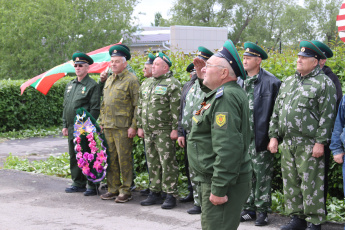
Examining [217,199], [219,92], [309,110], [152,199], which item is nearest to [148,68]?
[152,199]

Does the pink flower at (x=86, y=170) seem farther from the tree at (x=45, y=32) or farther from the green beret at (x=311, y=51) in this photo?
the tree at (x=45, y=32)

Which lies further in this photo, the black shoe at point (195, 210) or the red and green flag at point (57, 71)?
the red and green flag at point (57, 71)

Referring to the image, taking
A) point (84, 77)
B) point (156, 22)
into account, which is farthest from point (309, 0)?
point (84, 77)

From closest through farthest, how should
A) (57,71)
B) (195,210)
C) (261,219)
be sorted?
(261,219) < (195,210) < (57,71)

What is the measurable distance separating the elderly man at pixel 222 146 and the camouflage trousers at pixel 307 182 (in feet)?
5.95

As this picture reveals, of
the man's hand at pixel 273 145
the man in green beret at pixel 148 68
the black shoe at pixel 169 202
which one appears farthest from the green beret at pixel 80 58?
the man's hand at pixel 273 145

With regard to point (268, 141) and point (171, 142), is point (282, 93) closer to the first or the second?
point (268, 141)

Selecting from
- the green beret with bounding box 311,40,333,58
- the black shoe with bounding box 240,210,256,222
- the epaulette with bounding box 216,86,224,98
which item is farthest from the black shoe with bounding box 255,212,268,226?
the epaulette with bounding box 216,86,224,98

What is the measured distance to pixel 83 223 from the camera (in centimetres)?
602

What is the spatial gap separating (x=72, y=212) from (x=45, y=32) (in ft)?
60.3

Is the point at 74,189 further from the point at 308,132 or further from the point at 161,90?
the point at 308,132

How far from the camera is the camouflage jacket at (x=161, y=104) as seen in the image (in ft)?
22.1

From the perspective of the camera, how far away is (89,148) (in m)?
7.54

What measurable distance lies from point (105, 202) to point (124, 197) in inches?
11.9
